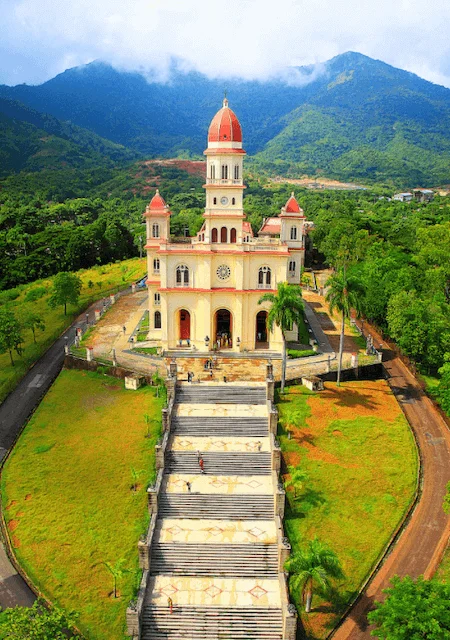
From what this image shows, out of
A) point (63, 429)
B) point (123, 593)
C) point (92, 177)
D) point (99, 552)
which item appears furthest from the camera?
point (92, 177)

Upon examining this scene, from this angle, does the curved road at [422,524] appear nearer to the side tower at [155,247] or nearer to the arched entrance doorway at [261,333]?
the arched entrance doorway at [261,333]

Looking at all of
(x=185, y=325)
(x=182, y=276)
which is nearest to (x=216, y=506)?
(x=185, y=325)

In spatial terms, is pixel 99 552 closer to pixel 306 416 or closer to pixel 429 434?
pixel 306 416

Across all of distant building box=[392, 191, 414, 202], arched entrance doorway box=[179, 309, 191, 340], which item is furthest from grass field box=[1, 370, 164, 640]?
distant building box=[392, 191, 414, 202]

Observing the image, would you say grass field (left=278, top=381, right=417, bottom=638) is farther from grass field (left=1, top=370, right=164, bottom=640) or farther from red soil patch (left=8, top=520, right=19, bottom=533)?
red soil patch (left=8, top=520, right=19, bottom=533)

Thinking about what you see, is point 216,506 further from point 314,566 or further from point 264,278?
point 264,278

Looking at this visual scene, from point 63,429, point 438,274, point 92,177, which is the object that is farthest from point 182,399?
point 92,177

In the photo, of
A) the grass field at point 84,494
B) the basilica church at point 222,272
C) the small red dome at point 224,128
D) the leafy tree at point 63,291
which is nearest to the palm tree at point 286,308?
the basilica church at point 222,272
